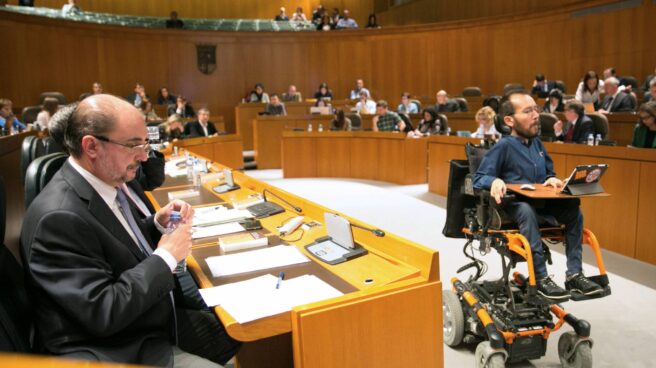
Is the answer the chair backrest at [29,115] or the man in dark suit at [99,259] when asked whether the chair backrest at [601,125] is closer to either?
the man in dark suit at [99,259]

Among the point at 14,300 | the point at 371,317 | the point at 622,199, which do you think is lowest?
the point at 622,199

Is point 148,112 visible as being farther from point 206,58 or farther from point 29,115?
point 206,58

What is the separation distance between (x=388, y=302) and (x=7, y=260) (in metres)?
1.07

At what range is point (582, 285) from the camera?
100 inches

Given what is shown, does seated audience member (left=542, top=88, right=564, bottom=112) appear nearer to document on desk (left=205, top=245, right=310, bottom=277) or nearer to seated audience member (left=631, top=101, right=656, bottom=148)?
seated audience member (left=631, top=101, right=656, bottom=148)

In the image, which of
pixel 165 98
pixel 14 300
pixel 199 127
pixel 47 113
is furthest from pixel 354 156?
pixel 14 300

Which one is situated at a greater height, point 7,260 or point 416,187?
point 7,260

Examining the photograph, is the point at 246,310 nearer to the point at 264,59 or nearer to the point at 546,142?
the point at 546,142

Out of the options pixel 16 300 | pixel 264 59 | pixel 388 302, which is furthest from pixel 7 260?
pixel 264 59

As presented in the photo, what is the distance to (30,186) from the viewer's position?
1947 mm

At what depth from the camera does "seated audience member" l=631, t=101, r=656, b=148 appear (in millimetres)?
4285

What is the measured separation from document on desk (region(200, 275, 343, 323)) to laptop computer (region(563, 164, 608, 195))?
4.72ft

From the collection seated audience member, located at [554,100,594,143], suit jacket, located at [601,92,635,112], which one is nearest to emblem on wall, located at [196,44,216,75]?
suit jacket, located at [601,92,635,112]

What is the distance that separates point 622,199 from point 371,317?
3.55m
